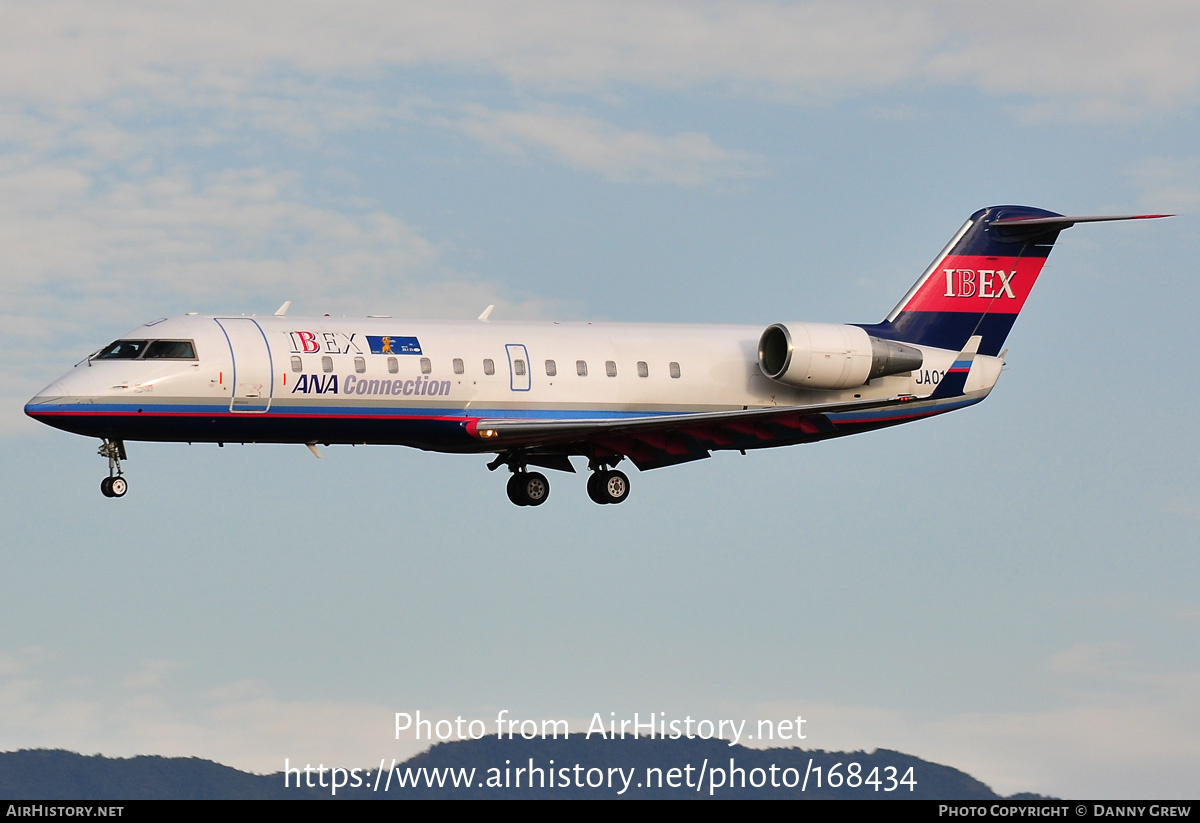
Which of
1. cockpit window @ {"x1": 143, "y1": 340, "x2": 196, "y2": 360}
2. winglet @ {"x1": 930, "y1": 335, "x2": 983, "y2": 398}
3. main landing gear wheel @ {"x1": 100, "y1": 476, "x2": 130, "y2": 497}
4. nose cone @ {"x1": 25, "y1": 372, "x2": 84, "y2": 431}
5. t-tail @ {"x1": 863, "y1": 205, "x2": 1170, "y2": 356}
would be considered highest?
t-tail @ {"x1": 863, "y1": 205, "x2": 1170, "y2": 356}

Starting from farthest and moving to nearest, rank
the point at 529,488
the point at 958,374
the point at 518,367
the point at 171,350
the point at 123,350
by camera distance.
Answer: the point at 958,374 → the point at 529,488 → the point at 518,367 → the point at 123,350 → the point at 171,350

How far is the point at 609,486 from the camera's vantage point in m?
40.3

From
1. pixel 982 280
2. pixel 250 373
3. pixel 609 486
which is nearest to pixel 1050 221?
pixel 982 280

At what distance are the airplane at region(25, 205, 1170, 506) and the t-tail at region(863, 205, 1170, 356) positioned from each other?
0.12 feet

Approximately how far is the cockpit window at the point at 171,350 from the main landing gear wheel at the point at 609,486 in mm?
10343

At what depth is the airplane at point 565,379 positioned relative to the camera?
116 ft

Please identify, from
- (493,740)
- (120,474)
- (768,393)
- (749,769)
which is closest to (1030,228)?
(768,393)

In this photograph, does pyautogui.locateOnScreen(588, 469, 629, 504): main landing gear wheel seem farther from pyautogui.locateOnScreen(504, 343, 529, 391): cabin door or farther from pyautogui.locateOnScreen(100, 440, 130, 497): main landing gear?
pyautogui.locateOnScreen(100, 440, 130, 497): main landing gear

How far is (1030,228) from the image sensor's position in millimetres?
44219

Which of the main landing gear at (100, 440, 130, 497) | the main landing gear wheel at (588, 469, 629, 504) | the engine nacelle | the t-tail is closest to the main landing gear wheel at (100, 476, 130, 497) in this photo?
the main landing gear at (100, 440, 130, 497)

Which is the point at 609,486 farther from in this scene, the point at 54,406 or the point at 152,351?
the point at 54,406

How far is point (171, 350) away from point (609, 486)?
10.9 m

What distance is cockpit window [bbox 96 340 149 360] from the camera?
3550cm

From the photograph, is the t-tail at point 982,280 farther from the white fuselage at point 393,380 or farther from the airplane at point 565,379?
the white fuselage at point 393,380
